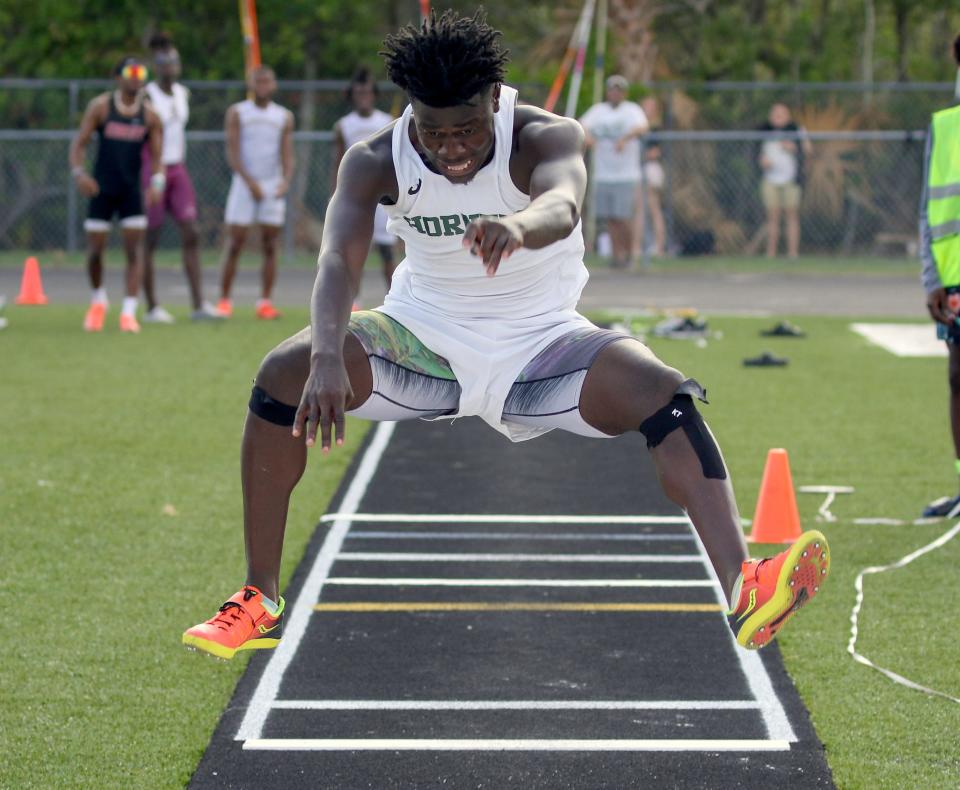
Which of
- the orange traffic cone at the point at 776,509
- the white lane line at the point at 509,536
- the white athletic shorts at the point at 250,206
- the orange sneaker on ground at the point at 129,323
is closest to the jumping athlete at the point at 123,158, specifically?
the orange sneaker on ground at the point at 129,323

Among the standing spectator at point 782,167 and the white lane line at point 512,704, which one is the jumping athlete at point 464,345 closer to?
the white lane line at point 512,704

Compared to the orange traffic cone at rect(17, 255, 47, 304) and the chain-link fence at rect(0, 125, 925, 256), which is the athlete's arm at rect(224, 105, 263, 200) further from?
the chain-link fence at rect(0, 125, 925, 256)

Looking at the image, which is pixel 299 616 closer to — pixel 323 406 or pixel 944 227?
pixel 323 406

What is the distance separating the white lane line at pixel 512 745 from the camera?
14.6 feet

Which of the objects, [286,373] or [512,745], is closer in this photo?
[286,373]

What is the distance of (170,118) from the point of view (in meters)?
13.8

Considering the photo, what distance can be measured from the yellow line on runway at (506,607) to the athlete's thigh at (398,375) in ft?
4.70

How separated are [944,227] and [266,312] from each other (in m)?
8.67

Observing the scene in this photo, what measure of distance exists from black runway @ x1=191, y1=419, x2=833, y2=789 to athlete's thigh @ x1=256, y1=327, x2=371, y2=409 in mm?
1021

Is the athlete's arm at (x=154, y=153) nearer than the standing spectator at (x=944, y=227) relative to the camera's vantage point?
No

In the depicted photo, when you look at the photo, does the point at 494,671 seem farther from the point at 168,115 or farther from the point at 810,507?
the point at 168,115

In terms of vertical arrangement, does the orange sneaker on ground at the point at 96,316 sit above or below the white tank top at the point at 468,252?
below

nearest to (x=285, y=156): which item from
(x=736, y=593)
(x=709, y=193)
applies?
(x=709, y=193)

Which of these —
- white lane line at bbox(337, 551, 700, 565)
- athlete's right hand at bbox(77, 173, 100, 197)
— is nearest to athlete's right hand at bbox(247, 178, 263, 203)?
athlete's right hand at bbox(77, 173, 100, 197)
